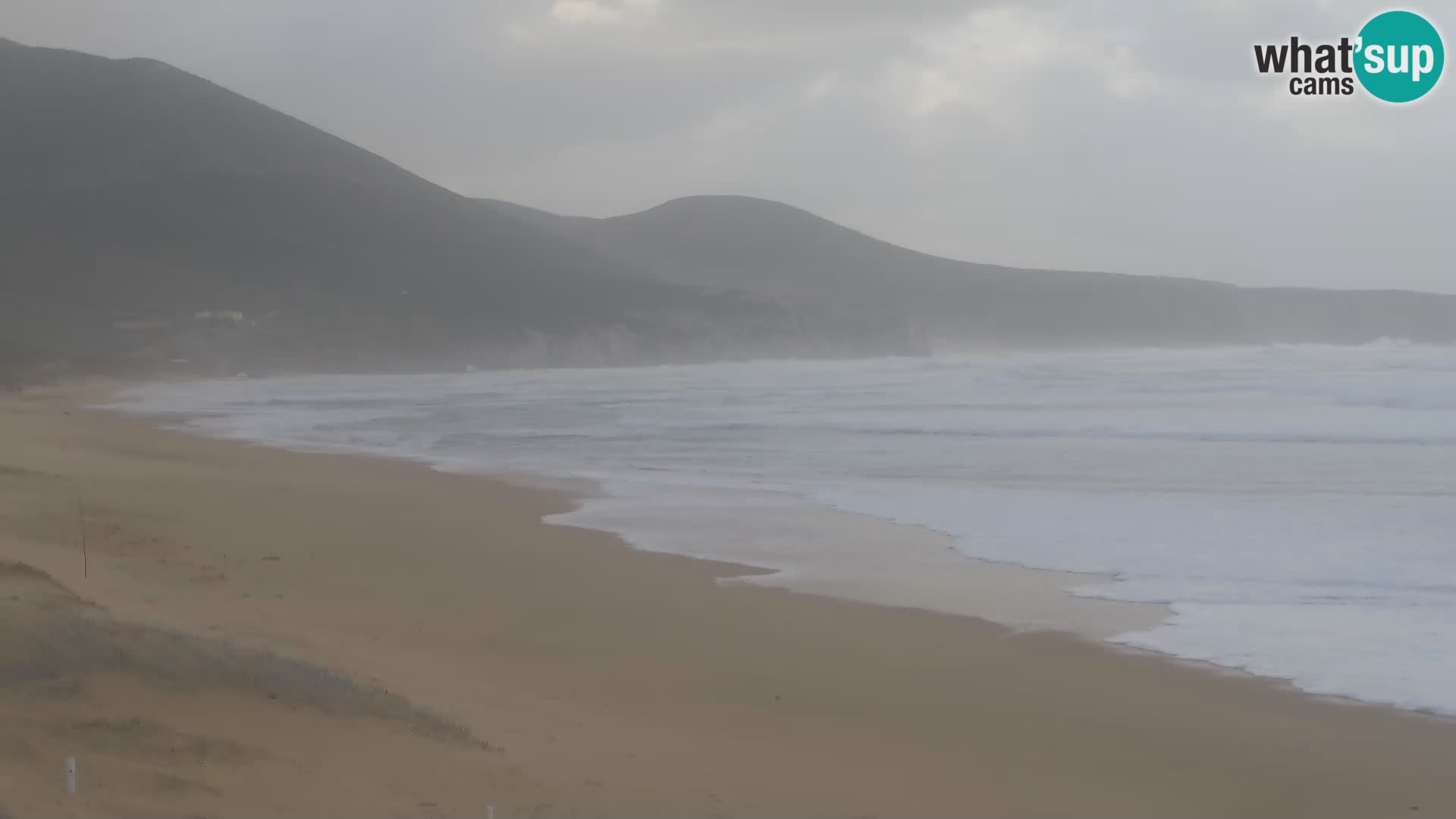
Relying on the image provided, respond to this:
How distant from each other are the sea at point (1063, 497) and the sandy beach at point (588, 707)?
0.79 meters

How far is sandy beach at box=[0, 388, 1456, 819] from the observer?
4.11m

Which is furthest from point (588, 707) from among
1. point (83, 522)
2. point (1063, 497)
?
point (1063, 497)

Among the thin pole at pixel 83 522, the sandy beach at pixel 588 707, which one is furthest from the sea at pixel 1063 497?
the thin pole at pixel 83 522

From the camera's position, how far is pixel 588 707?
216 inches

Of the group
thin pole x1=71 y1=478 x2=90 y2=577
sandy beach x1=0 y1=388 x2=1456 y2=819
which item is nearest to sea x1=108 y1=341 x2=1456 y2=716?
sandy beach x1=0 y1=388 x2=1456 y2=819

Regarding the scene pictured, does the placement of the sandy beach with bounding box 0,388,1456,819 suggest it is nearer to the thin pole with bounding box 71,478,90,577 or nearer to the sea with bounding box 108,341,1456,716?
the thin pole with bounding box 71,478,90,577

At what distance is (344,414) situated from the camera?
92.6 ft

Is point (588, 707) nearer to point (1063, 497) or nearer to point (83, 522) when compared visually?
point (83, 522)

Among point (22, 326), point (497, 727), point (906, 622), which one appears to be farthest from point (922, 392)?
point (22, 326)

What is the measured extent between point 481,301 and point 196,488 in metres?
79.3

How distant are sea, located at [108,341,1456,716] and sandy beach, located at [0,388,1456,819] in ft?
2.58

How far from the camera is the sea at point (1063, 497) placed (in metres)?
7.40

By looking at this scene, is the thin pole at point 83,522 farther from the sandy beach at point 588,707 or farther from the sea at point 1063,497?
the sea at point 1063,497

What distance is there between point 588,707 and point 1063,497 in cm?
842
